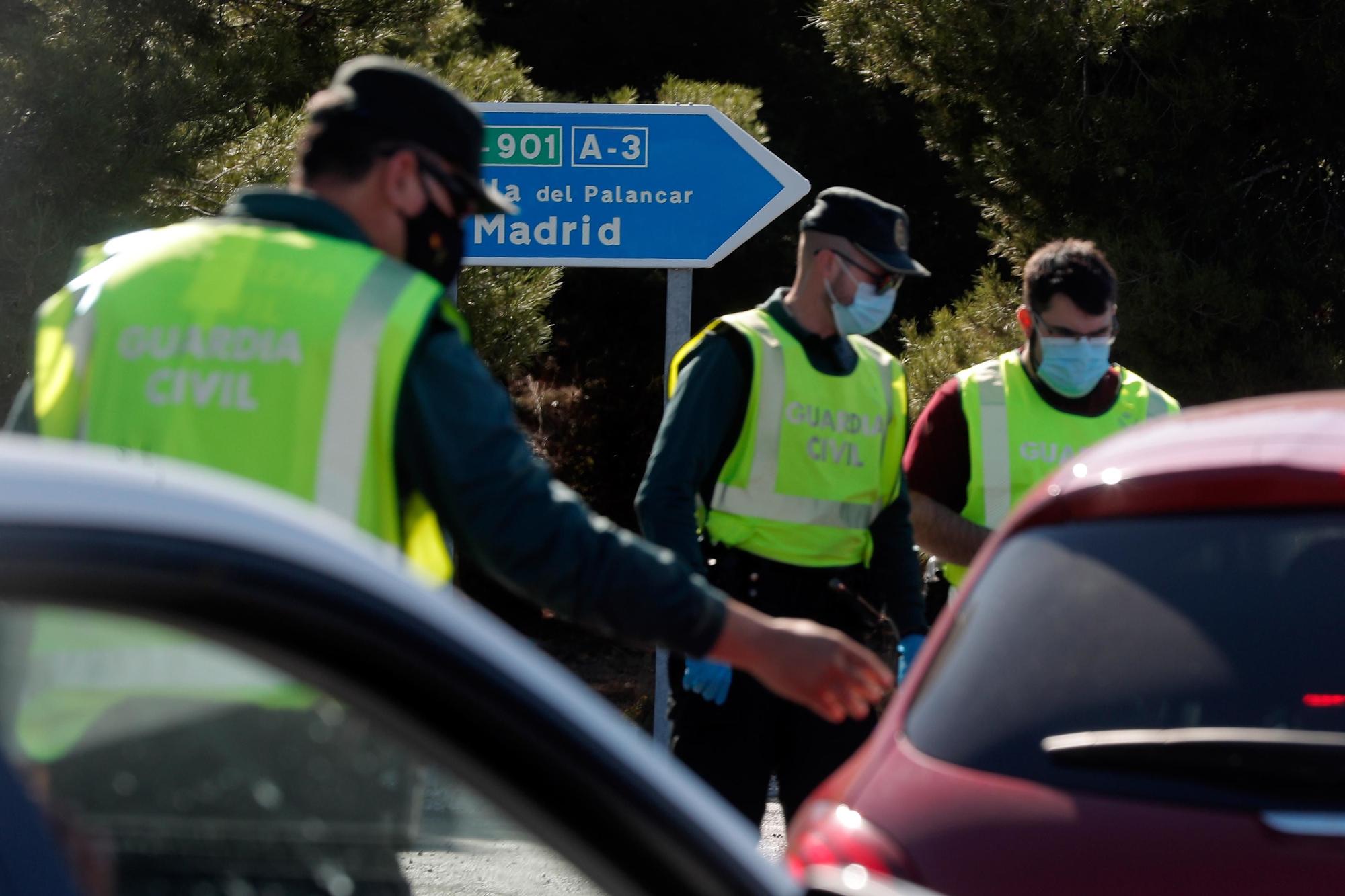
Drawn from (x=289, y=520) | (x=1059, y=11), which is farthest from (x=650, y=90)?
(x=289, y=520)

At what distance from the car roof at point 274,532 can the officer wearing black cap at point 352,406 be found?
2.45ft

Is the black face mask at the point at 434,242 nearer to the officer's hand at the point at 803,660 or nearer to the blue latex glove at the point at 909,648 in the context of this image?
the officer's hand at the point at 803,660

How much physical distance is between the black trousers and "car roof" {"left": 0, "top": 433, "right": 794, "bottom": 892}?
2469 millimetres

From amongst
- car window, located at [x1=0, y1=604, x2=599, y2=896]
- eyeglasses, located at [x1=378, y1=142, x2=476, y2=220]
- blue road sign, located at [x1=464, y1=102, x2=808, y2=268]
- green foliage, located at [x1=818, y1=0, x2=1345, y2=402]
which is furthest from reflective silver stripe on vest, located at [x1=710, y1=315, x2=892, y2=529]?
green foliage, located at [x1=818, y1=0, x2=1345, y2=402]

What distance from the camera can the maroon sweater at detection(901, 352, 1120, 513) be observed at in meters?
4.26

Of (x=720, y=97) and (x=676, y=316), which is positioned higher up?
(x=720, y=97)

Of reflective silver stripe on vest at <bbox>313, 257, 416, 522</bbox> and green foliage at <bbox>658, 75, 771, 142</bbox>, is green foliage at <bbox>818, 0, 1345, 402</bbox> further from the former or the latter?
reflective silver stripe on vest at <bbox>313, 257, 416, 522</bbox>

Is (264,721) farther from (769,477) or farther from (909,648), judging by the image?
(909,648)

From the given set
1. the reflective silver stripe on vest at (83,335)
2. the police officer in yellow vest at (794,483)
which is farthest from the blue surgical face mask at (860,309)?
the reflective silver stripe on vest at (83,335)

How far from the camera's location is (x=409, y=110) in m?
2.29

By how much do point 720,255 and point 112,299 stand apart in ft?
13.6

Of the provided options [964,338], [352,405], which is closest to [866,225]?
[352,405]

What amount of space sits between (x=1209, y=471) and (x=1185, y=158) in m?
6.77

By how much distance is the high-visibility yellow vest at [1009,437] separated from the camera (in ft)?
13.8
